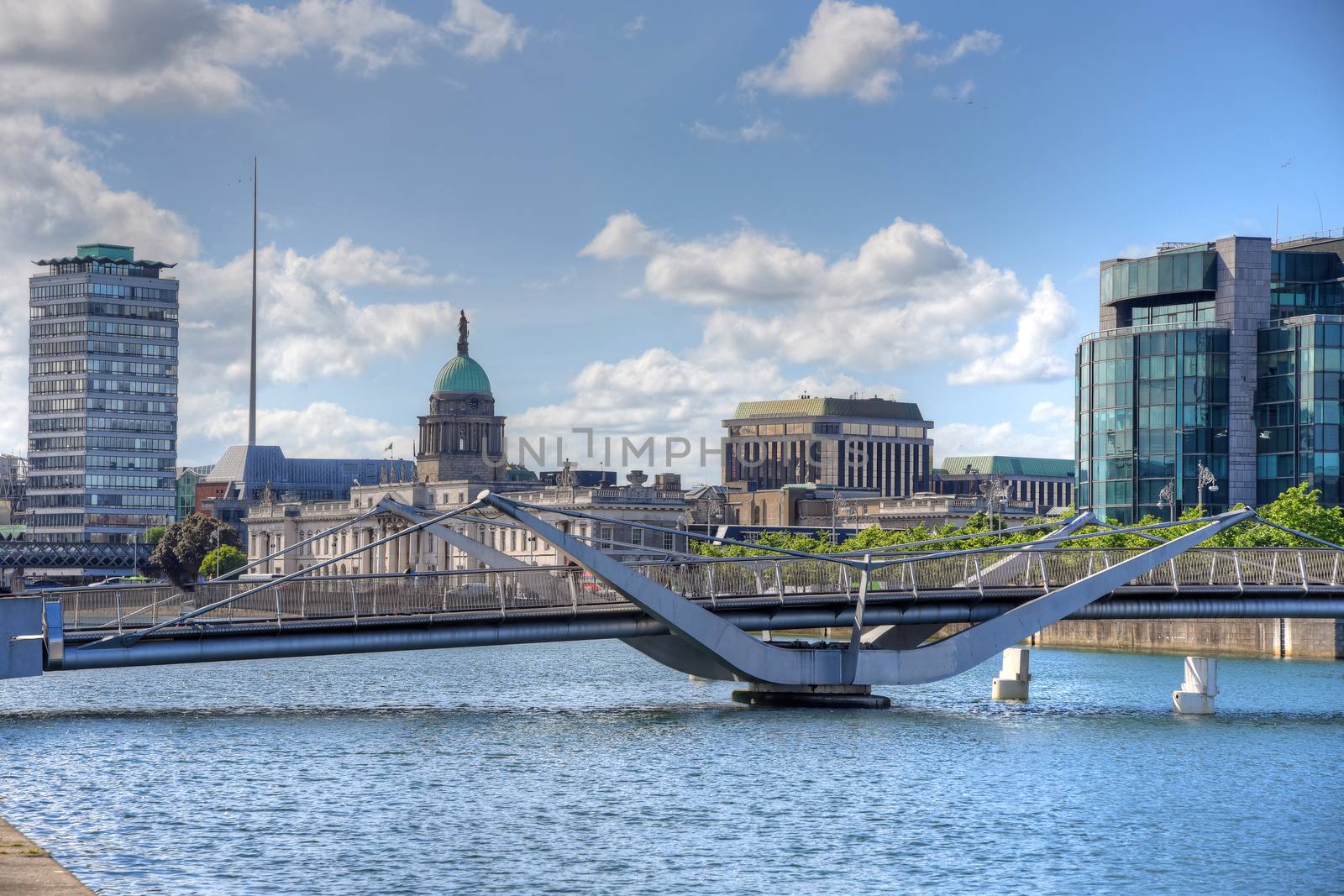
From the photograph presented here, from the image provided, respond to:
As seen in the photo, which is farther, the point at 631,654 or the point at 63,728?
the point at 631,654

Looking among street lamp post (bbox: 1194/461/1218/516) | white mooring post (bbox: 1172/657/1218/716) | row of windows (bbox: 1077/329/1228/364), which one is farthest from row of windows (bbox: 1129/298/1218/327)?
white mooring post (bbox: 1172/657/1218/716)

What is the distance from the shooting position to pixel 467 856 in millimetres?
42000

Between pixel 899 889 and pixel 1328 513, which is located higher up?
pixel 1328 513

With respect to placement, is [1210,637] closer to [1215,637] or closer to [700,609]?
[1215,637]

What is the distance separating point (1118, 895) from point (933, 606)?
1350 inches

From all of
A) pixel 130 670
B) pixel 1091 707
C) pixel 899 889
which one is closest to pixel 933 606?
pixel 1091 707

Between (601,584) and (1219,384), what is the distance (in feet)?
263

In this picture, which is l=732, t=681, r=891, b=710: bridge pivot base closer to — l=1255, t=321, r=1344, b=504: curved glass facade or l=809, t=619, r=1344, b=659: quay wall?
l=809, t=619, r=1344, b=659: quay wall

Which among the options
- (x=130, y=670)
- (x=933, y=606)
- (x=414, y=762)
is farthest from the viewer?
(x=130, y=670)

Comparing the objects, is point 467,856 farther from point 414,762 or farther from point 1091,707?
point 1091,707

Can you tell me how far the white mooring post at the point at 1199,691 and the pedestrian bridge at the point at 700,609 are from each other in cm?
232

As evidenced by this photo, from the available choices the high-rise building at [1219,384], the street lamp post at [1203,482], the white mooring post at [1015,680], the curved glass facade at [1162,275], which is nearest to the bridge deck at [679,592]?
the white mooring post at [1015,680]

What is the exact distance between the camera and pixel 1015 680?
7856 centimetres

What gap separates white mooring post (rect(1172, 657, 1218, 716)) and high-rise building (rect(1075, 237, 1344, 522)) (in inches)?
2442
